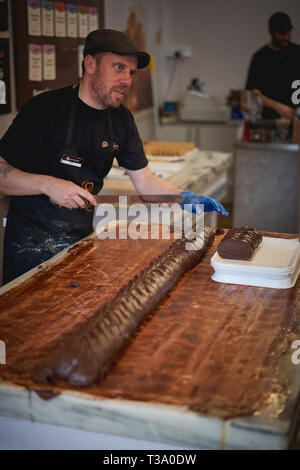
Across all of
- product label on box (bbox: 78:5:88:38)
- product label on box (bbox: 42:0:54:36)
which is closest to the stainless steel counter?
product label on box (bbox: 78:5:88:38)

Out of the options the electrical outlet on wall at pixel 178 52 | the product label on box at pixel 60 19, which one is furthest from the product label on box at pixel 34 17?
the electrical outlet on wall at pixel 178 52

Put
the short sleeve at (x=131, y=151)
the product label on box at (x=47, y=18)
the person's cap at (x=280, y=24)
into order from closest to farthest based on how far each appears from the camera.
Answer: the short sleeve at (x=131, y=151) → the product label on box at (x=47, y=18) → the person's cap at (x=280, y=24)

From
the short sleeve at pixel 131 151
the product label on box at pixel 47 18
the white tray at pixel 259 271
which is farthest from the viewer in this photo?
the product label on box at pixel 47 18

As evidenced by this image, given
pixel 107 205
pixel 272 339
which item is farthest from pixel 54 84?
pixel 272 339

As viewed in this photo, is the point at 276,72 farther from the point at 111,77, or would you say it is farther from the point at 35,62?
the point at 111,77

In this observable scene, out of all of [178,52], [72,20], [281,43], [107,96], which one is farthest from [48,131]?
[178,52]

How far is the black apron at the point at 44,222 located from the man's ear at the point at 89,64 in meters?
0.13

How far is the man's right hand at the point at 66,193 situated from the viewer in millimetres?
2348

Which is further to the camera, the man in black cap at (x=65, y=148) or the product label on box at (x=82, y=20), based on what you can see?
the product label on box at (x=82, y=20)

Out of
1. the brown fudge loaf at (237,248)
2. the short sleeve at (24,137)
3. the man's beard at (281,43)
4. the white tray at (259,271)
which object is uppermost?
the man's beard at (281,43)

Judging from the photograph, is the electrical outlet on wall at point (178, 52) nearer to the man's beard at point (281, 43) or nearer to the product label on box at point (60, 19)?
the man's beard at point (281, 43)

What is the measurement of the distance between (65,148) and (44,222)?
37 centimetres

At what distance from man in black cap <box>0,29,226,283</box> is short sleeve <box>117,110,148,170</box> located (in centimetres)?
1

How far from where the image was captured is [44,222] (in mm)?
2713
